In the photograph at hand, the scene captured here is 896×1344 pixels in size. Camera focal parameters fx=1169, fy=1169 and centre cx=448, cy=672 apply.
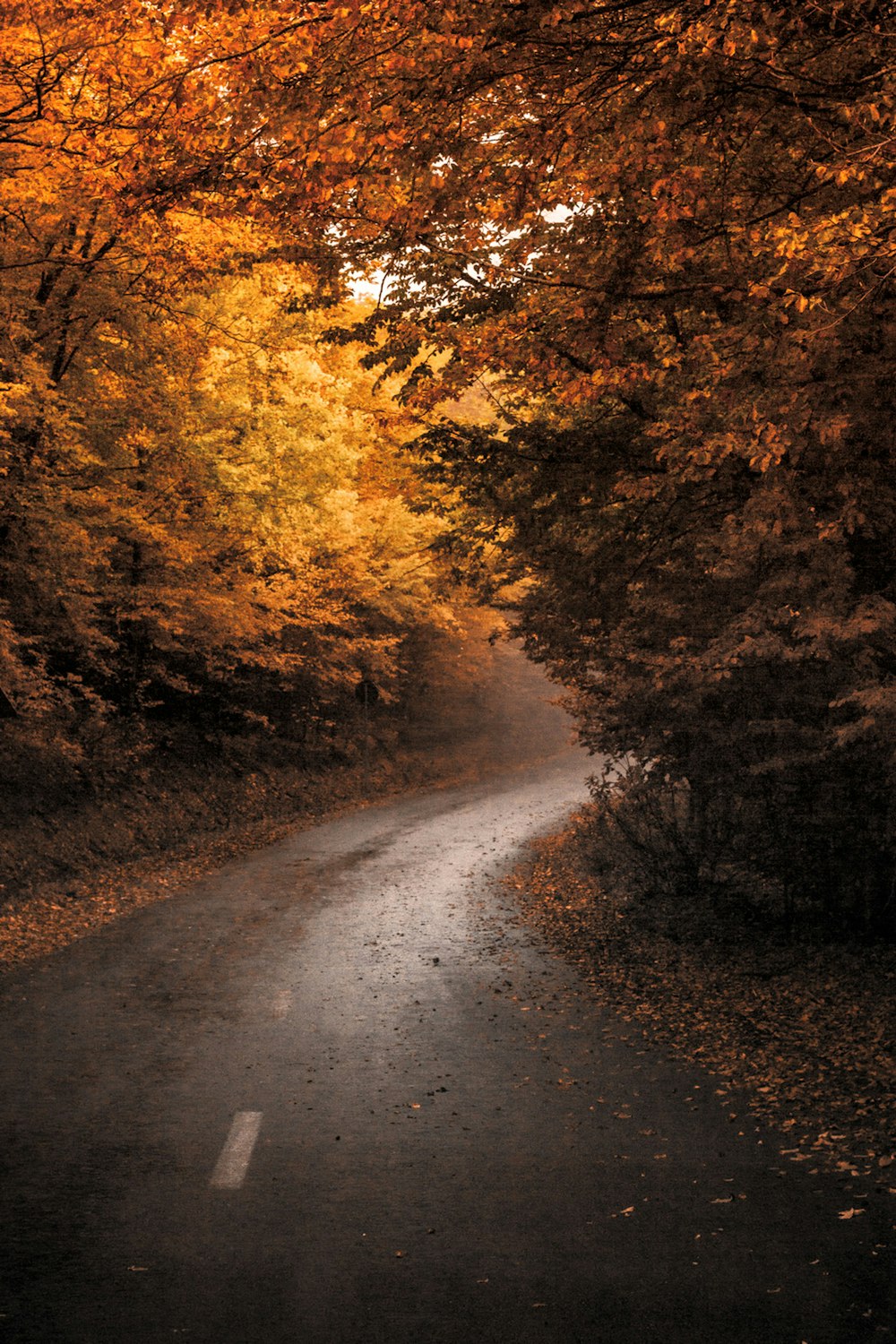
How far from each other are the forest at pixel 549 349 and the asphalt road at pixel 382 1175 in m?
3.30

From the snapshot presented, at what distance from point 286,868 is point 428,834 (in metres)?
5.19

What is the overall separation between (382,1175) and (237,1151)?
88 centimetres

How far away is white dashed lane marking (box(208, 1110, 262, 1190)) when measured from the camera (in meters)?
6.19

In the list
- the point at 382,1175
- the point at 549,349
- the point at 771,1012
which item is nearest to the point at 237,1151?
the point at 382,1175

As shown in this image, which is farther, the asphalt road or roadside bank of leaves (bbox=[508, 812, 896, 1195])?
roadside bank of leaves (bbox=[508, 812, 896, 1195])

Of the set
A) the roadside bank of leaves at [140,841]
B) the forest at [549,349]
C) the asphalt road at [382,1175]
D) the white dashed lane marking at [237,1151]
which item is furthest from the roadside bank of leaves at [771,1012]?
the roadside bank of leaves at [140,841]

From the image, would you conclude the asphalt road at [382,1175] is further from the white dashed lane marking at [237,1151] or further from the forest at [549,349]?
the forest at [549,349]

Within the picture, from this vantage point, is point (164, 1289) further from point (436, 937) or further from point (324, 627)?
point (324, 627)

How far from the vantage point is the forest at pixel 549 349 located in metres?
6.54

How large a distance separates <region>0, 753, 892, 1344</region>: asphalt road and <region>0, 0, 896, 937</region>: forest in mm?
3304

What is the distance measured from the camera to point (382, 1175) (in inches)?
251

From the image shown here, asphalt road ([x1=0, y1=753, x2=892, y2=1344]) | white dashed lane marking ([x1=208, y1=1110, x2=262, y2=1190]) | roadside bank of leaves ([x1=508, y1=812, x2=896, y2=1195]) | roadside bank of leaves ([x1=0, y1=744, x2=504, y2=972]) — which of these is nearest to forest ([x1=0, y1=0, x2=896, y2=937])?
roadside bank of leaves ([x1=508, y1=812, x2=896, y2=1195])

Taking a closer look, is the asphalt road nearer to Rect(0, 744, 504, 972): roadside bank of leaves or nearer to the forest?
Rect(0, 744, 504, 972): roadside bank of leaves

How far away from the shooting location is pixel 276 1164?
21.2ft
